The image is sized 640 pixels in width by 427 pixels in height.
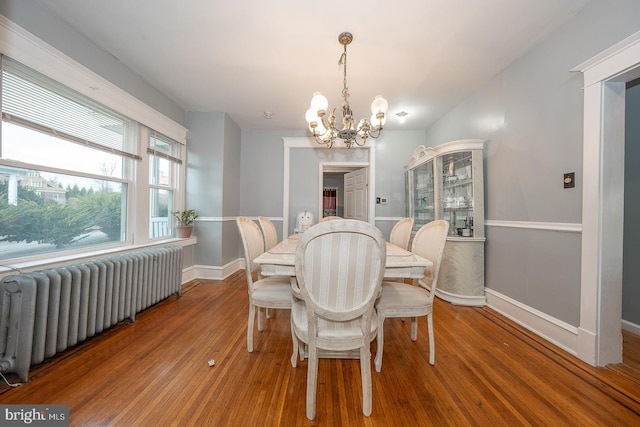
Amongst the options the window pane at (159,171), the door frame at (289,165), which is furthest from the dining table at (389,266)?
the door frame at (289,165)

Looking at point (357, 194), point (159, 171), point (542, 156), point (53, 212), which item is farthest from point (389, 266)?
point (357, 194)

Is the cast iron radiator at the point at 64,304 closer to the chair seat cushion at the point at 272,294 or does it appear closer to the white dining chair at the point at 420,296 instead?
the chair seat cushion at the point at 272,294

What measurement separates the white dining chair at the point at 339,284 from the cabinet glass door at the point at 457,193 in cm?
223

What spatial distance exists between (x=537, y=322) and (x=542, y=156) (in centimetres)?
144

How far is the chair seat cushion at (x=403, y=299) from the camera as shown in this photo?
1.60 m

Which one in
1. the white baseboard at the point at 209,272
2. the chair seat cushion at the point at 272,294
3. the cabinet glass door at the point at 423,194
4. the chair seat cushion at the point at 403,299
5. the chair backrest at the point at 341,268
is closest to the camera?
the chair backrest at the point at 341,268

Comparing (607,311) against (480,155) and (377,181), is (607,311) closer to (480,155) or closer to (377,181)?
(480,155)

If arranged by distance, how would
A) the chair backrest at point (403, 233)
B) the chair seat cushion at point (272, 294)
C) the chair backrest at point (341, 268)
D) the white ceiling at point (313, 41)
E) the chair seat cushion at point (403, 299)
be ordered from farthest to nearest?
the chair backrest at point (403, 233)
the white ceiling at point (313, 41)
the chair seat cushion at point (272, 294)
the chair seat cushion at point (403, 299)
the chair backrest at point (341, 268)

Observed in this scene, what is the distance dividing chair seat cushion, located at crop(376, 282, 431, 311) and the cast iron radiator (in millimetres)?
2093

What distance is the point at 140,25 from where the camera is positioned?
2020mm

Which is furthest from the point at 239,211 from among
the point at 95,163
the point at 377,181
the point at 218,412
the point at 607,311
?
the point at 607,311

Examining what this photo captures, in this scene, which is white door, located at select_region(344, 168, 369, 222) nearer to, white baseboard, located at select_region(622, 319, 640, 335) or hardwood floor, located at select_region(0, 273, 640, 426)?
hardwood floor, located at select_region(0, 273, 640, 426)

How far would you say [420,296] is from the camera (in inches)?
67.2

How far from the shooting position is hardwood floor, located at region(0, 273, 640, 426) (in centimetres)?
124
